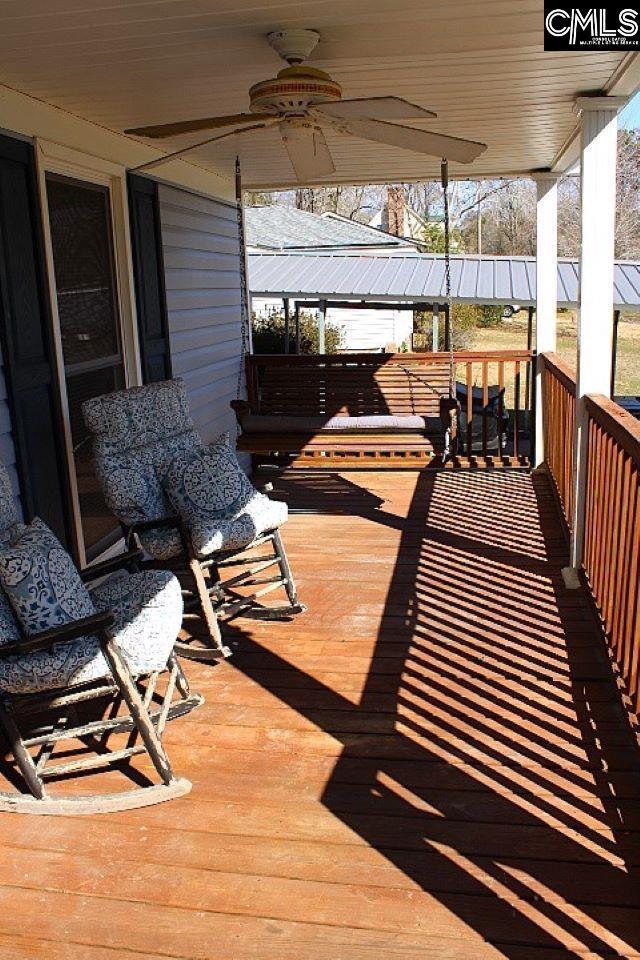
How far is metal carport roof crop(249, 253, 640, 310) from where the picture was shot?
8.05 metres

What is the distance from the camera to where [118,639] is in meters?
2.59

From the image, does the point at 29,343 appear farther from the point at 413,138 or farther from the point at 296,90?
the point at 413,138

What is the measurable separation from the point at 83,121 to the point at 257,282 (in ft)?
16.4

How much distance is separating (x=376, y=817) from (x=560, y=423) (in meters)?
3.40

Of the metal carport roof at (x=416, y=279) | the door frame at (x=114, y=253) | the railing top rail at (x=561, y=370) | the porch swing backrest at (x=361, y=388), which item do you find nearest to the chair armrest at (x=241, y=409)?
the porch swing backrest at (x=361, y=388)

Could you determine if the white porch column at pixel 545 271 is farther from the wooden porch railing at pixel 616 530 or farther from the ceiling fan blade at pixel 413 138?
the ceiling fan blade at pixel 413 138

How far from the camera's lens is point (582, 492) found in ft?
13.0

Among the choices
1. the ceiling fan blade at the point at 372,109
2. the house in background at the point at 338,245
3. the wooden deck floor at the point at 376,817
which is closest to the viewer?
the wooden deck floor at the point at 376,817

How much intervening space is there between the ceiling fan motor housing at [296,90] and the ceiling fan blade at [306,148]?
0.15 meters

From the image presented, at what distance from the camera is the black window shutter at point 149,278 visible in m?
4.83

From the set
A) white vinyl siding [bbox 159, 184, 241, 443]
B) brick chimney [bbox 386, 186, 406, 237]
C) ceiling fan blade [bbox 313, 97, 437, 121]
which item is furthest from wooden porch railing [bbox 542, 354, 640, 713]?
brick chimney [bbox 386, 186, 406, 237]

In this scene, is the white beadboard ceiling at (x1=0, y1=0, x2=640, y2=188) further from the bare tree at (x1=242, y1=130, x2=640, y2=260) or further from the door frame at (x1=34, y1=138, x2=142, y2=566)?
A: the bare tree at (x1=242, y1=130, x2=640, y2=260)

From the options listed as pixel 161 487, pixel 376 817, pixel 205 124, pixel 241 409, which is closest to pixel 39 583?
pixel 376 817

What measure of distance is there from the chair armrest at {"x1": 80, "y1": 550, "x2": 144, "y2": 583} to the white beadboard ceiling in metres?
1.76
